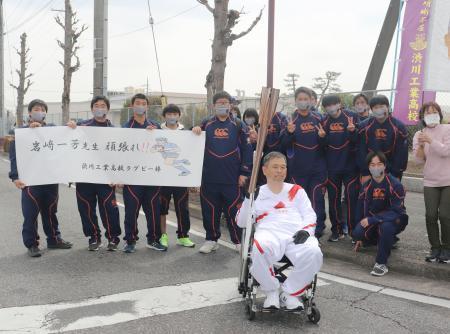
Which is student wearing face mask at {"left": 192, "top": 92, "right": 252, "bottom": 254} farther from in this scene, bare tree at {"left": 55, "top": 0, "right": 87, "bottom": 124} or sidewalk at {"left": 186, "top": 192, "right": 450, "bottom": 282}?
bare tree at {"left": 55, "top": 0, "right": 87, "bottom": 124}

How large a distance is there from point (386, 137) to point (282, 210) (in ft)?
6.86

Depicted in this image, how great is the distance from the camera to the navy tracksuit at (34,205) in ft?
18.5

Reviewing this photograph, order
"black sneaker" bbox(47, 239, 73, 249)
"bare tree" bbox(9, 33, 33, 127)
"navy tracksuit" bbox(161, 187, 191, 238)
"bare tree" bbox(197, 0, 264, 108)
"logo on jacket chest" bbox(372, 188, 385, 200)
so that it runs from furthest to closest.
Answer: "bare tree" bbox(9, 33, 33, 127) → "bare tree" bbox(197, 0, 264, 108) → "navy tracksuit" bbox(161, 187, 191, 238) → "black sneaker" bbox(47, 239, 73, 249) → "logo on jacket chest" bbox(372, 188, 385, 200)

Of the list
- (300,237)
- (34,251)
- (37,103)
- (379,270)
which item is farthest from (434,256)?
(37,103)

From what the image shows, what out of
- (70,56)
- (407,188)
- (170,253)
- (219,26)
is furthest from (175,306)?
(70,56)

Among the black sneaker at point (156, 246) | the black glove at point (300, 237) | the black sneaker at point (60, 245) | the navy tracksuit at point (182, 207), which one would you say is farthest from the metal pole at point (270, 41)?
the black glove at point (300, 237)

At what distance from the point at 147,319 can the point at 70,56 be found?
19.3 meters

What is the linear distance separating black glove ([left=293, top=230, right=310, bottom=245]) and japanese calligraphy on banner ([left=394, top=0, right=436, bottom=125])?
7043 millimetres

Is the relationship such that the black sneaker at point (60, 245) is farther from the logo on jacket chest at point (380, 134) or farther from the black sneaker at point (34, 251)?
the logo on jacket chest at point (380, 134)

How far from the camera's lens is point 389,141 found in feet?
18.2

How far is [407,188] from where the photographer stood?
10.2 metres

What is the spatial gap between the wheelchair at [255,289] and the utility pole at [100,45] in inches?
344

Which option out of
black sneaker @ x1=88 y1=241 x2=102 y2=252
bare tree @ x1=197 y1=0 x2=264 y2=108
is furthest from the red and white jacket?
bare tree @ x1=197 y1=0 x2=264 y2=108

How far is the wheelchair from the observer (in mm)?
3760
